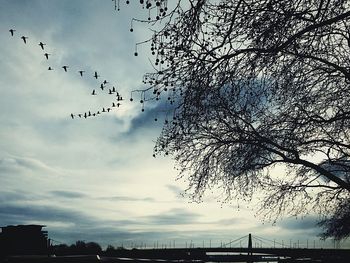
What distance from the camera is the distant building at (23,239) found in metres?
25.5

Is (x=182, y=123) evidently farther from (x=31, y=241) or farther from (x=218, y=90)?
(x=31, y=241)

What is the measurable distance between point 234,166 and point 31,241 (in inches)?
653

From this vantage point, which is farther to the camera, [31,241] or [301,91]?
[31,241]

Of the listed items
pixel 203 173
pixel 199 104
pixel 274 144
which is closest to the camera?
pixel 199 104

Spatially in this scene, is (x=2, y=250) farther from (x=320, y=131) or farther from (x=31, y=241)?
(x=320, y=131)

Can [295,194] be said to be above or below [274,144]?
below

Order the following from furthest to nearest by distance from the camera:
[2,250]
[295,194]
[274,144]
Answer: [2,250], [295,194], [274,144]

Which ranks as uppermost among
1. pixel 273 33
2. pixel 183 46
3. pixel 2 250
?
pixel 273 33

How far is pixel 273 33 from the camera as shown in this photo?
7930 mm

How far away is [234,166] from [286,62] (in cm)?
598

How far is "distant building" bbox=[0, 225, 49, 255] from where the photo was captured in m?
25.5

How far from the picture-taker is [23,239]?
26.2 metres

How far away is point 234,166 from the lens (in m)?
15.4

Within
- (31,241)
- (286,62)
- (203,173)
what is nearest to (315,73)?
(286,62)
